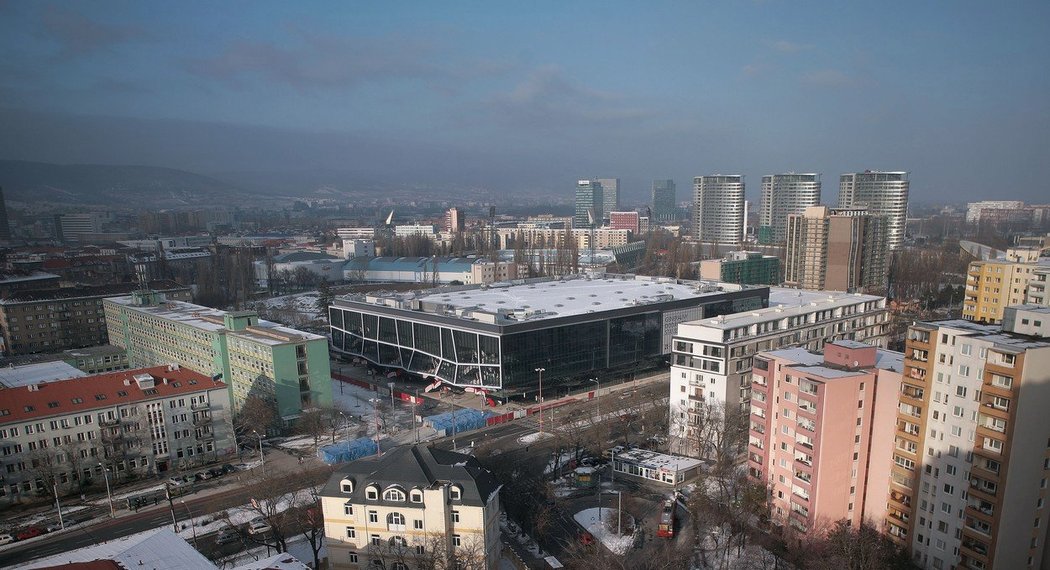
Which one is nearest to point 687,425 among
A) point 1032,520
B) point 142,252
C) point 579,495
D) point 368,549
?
point 579,495

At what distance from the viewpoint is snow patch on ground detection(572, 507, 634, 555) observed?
19484 mm

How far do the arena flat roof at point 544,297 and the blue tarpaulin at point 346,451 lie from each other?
421 inches

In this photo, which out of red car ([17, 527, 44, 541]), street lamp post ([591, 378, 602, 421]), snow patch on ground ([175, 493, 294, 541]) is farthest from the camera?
street lamp post ([591, 378, 602, 421])

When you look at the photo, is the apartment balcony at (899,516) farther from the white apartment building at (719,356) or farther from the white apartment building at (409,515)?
the white apartment building at (409,515)

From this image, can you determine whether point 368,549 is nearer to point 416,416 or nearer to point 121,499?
point 121,499

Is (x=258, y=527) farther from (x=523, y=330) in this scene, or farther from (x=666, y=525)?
(x=523, y=330)

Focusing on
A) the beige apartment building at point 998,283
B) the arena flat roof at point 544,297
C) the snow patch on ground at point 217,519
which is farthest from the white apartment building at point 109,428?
the beige apartment building at point 998,283

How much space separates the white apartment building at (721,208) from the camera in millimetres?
128500

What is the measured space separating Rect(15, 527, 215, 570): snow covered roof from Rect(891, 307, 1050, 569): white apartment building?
19306 mm

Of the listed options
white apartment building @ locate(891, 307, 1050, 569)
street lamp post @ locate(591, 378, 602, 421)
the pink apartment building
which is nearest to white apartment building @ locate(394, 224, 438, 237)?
street lamp post @ locate(591, 378, 602, 421)

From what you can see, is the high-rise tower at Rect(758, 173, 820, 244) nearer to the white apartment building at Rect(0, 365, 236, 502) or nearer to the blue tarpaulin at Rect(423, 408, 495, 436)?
the blue tarpaulin at Rect(423, 408, 495, 436)

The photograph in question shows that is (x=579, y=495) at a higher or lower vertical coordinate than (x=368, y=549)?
lower

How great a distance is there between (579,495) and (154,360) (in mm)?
32599

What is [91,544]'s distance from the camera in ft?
65.5
